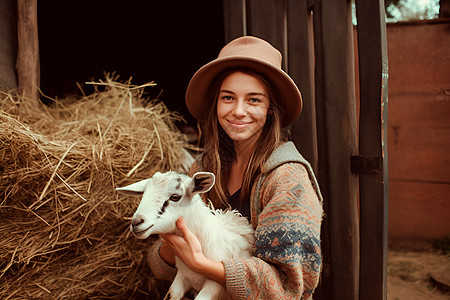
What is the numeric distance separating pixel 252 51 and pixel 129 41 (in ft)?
14.3

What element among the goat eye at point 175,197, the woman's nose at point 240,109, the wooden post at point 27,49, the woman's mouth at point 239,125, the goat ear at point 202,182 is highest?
the wooden post at point 27,49

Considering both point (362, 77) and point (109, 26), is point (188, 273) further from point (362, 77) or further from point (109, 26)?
point (109, 26)

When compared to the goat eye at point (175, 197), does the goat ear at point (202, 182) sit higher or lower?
higher

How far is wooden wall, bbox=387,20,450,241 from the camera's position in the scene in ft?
9.98

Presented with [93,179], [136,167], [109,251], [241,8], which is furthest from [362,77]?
[109,251]

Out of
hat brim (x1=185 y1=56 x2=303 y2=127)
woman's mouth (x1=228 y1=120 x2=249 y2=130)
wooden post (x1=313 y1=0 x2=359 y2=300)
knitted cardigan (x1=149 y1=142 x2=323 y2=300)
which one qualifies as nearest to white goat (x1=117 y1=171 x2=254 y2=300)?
knitted cardigan (x1=149 y1=142 x2=323 y2=300)

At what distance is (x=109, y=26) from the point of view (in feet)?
18.3

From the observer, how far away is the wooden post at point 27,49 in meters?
2.84

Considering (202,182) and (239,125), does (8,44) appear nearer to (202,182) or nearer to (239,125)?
(239,125)

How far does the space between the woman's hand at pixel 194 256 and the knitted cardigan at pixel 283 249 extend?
0.04 meters

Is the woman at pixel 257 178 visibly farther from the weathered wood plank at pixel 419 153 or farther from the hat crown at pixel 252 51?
the weathered wood plank at pixel 419 153

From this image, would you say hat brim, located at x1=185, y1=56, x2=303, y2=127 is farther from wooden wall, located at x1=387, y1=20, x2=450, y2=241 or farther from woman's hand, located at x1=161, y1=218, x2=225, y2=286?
wooden wall, located at x1=387, y1=20, x2=450, y2=241

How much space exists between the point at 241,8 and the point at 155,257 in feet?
6.52

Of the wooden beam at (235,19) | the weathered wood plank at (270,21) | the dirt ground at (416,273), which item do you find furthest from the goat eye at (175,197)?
the dirt ground at (416,273)
